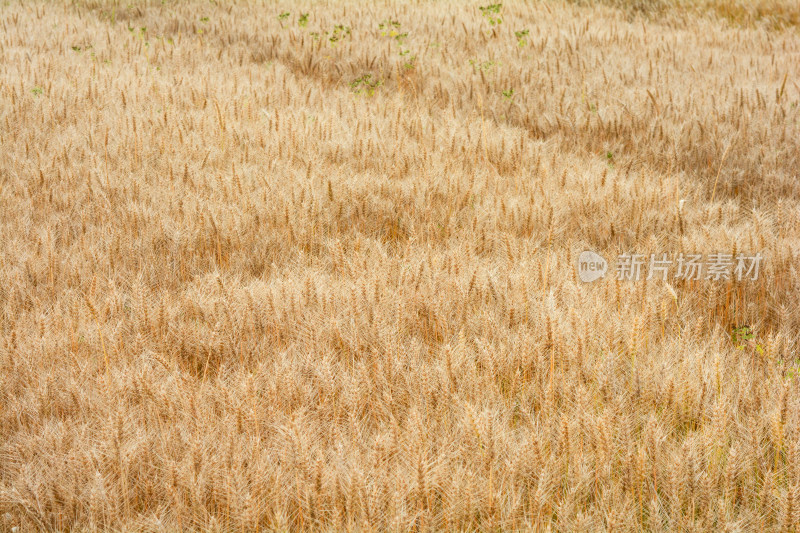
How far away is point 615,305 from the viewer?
2.63 m

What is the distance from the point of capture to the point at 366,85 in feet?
20.2

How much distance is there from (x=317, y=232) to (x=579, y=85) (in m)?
3.52

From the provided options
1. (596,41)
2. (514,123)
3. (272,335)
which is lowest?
(272,335)

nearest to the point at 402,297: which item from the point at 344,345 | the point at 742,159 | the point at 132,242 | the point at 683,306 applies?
the point at 344,345

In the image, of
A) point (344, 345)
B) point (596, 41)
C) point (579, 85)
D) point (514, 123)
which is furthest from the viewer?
point (596, 41)

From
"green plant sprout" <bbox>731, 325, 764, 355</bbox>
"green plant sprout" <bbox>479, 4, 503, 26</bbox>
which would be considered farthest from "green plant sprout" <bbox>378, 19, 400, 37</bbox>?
"green plant sprout" <bbox>731, 325, 764, 355</bbox>

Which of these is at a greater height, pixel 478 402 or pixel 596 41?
pixel 596 41

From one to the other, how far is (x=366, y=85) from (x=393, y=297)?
13.2 ft

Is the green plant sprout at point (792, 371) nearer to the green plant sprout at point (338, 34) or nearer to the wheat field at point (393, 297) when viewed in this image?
the wheat field at point (393, 297)

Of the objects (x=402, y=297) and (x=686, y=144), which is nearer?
(x=402, y=297)

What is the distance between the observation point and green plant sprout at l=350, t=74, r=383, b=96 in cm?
598

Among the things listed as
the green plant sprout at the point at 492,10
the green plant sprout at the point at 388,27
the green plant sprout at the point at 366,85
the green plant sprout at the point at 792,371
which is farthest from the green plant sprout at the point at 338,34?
the green plant sprout at the point at 792,371

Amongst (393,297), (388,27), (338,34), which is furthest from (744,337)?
(388,27)

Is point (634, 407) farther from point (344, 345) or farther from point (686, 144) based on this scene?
point (686, 144)
